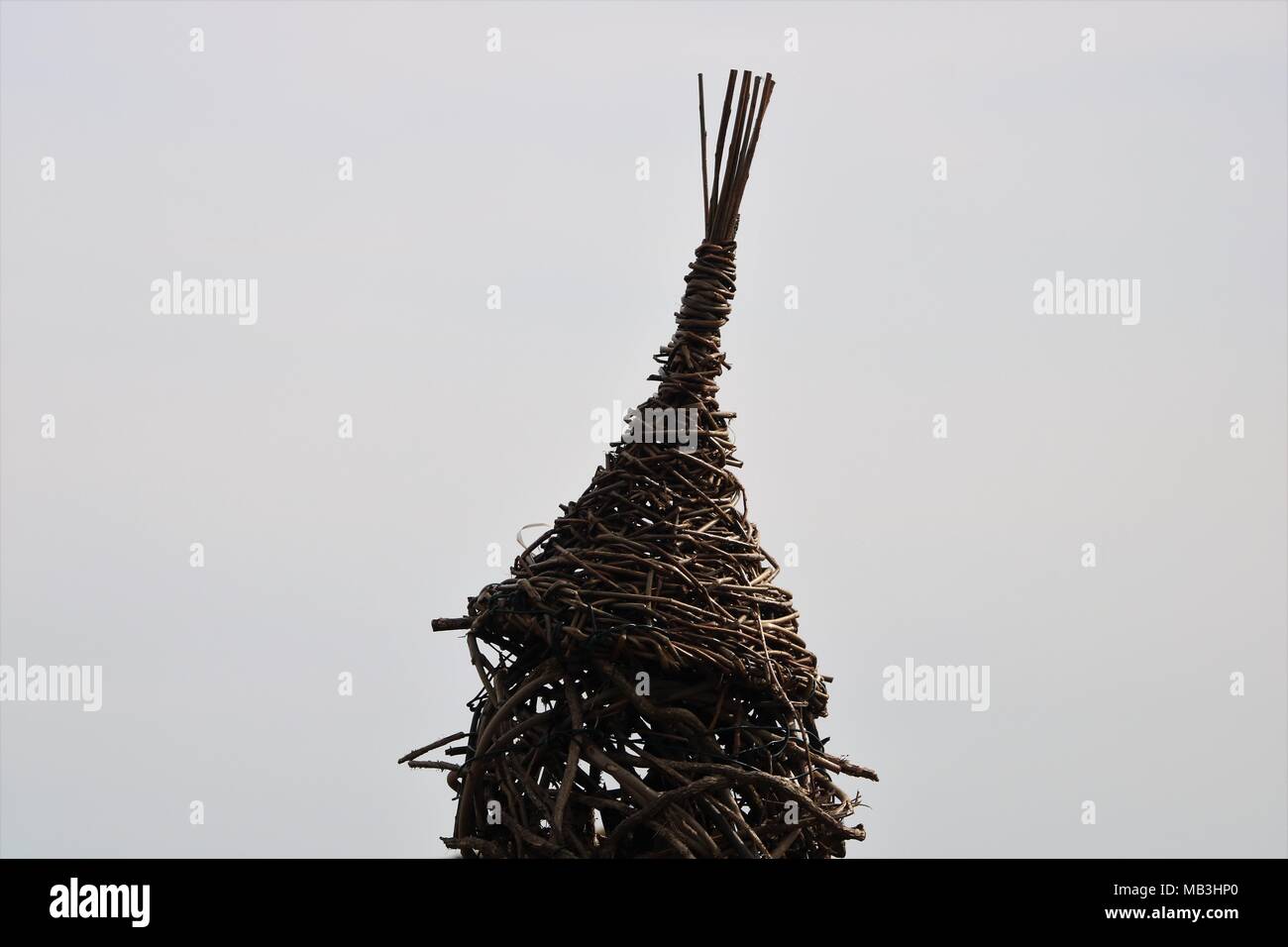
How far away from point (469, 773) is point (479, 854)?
0.69ft

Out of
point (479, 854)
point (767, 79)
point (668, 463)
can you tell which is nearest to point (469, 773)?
point (479, 854)

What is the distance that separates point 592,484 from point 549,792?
834mm

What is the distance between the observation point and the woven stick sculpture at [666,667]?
4.30 meters

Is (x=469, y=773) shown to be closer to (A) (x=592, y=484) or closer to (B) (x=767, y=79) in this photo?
(A) (x=592, y=484)

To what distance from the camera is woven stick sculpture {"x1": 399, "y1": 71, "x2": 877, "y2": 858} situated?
14.1 feet

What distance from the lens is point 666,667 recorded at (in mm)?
4293

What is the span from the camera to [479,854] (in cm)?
445
